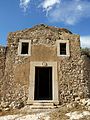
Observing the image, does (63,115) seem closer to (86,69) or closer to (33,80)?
(33,80)

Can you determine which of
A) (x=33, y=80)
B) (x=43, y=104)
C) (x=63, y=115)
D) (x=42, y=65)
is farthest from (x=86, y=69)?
(x=63, y=115)

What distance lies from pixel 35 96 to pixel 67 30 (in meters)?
4.95

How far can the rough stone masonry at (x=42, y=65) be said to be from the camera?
12094mm

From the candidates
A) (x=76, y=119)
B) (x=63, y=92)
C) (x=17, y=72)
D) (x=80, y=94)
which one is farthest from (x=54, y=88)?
(x=76, y=119)

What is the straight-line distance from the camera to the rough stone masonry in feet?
39.7

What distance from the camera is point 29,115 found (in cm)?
958

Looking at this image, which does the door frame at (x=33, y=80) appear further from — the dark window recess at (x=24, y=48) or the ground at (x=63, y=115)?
the ground at (x=63, y=115)

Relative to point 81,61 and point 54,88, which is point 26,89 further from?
point 81,61

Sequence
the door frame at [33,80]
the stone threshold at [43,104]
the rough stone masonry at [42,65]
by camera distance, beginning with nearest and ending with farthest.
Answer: the stone threshold at [43,104] < the door frame at [33,80] < the rough stone masonry at [42,65]

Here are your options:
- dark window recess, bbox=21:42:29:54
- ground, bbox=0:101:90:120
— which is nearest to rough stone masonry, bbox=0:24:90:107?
dark window recess, bbox=21:42:29:54

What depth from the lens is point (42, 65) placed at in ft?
41.2

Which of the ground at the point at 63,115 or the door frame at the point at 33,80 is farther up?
the door frame at the point at 33,80

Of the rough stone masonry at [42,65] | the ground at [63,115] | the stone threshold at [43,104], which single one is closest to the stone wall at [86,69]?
the rough stone masonry at [42,65]

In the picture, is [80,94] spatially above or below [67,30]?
below
